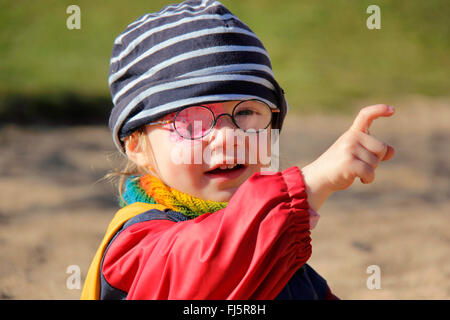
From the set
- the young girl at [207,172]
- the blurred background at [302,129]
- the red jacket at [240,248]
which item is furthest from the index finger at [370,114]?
the blurred background at [302,129]

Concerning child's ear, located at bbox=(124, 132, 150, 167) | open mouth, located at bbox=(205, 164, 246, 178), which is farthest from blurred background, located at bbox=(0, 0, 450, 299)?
open mouth, located at bbox=(205, 164, 246, 178)

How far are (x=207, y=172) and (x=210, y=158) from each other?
0.04 meters

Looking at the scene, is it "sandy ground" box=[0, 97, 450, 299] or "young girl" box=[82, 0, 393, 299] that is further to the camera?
"sandy ground" box=[0, 97, 450, 299]

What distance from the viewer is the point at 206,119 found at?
4.00ft

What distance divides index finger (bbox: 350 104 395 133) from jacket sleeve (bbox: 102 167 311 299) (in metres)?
0.13

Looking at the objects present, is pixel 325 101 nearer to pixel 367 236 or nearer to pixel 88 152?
pixel 88 152

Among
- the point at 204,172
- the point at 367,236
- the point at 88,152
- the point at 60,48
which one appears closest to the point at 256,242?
the point at 204,172

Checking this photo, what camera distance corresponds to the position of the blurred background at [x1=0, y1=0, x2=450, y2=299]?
8.19 feet

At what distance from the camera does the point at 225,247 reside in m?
0.98

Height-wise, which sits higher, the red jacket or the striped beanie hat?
the striped beanie hat

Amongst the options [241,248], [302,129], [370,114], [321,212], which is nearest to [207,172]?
[241,248]

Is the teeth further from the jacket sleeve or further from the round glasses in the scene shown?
the jacket sleeve

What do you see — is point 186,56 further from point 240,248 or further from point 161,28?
point 240,248
